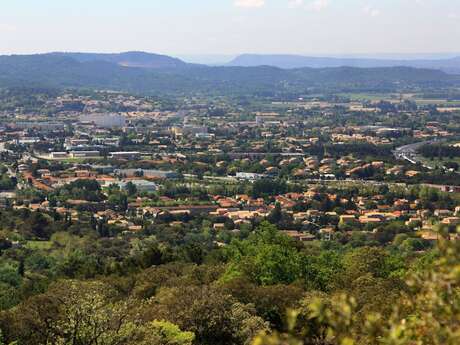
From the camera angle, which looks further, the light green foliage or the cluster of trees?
the light green foliage

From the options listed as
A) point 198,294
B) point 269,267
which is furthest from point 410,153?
point 198,294

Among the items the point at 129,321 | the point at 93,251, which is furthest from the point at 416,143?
the point at 129,321

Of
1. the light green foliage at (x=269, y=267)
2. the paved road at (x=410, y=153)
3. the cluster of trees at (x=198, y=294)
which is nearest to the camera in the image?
the cluster of trees at (x=198, y=294)

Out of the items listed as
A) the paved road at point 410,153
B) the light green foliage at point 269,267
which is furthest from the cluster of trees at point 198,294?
the paved road at point 410,153

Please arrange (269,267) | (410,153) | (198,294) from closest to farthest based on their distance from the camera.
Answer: (198,294)
(269,267)
(410,153)

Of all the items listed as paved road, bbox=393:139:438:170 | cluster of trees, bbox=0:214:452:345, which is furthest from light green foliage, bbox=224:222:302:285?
paved road, bbox=393:139:438:170

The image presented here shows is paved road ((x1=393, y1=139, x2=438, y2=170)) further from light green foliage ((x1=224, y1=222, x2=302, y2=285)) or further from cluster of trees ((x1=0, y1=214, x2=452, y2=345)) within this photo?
light green foliage ((x1=224, y1=222, x2=302, y2=285))

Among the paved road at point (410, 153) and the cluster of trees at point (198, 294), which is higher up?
the cluster of trees at point (198, 294)

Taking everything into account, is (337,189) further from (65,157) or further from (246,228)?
(65,157)

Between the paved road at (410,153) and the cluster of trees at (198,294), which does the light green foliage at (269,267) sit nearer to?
the cluster of trees at (198,294)

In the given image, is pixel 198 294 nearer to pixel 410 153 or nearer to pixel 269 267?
pixel 269 267

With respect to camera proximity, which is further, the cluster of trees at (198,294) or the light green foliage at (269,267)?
the light green foliage at (269,267)

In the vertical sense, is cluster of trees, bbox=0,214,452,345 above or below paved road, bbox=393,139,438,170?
above
